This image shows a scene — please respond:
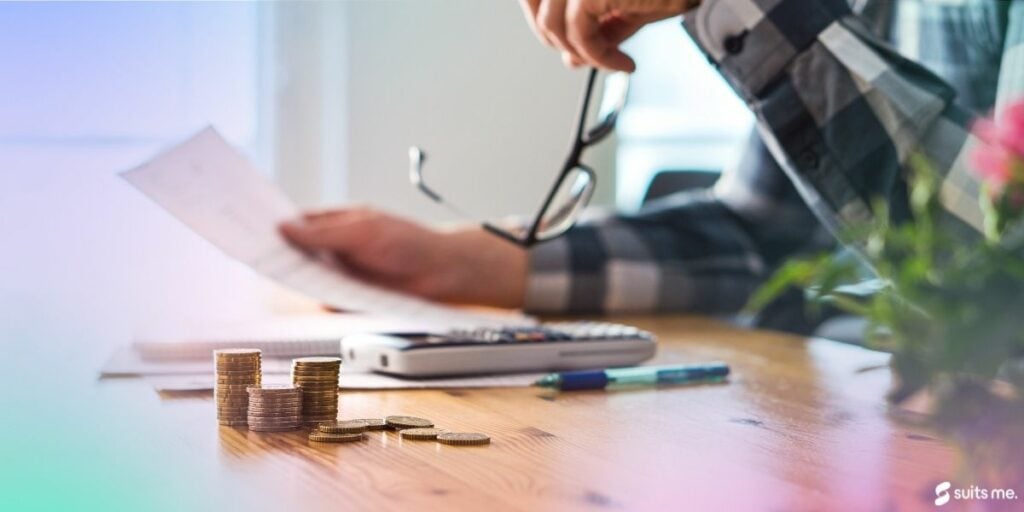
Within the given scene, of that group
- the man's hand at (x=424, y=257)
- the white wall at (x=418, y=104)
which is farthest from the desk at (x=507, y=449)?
the white wall at (x=418, y=104)

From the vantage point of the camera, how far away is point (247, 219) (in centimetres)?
105

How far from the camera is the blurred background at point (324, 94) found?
1.72 m

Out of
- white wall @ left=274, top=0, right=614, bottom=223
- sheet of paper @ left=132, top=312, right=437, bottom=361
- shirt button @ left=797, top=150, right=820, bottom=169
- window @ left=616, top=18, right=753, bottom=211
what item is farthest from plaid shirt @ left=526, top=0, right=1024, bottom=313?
window @ left=616, top=18, right=753, bottom=211

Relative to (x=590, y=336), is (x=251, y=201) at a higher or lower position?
higher

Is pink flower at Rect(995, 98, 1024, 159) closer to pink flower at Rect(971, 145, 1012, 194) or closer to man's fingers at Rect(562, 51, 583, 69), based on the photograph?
pink flower at Rect(971, 145, 1012, 194)

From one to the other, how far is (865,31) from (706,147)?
61.8 inches

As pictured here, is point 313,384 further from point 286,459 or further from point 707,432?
point 707,432

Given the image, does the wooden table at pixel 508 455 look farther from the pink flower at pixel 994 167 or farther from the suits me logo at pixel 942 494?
the pink flower at pixel 994 167

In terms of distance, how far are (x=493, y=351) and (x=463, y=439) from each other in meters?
0.23

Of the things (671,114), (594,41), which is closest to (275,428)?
(594,41)

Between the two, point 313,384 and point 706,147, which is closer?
point 313,384

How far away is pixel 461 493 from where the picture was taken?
1.42 ft

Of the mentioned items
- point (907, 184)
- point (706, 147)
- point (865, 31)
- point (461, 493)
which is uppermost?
point (706, 147)

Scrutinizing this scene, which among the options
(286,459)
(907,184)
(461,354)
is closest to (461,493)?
(286,459)
